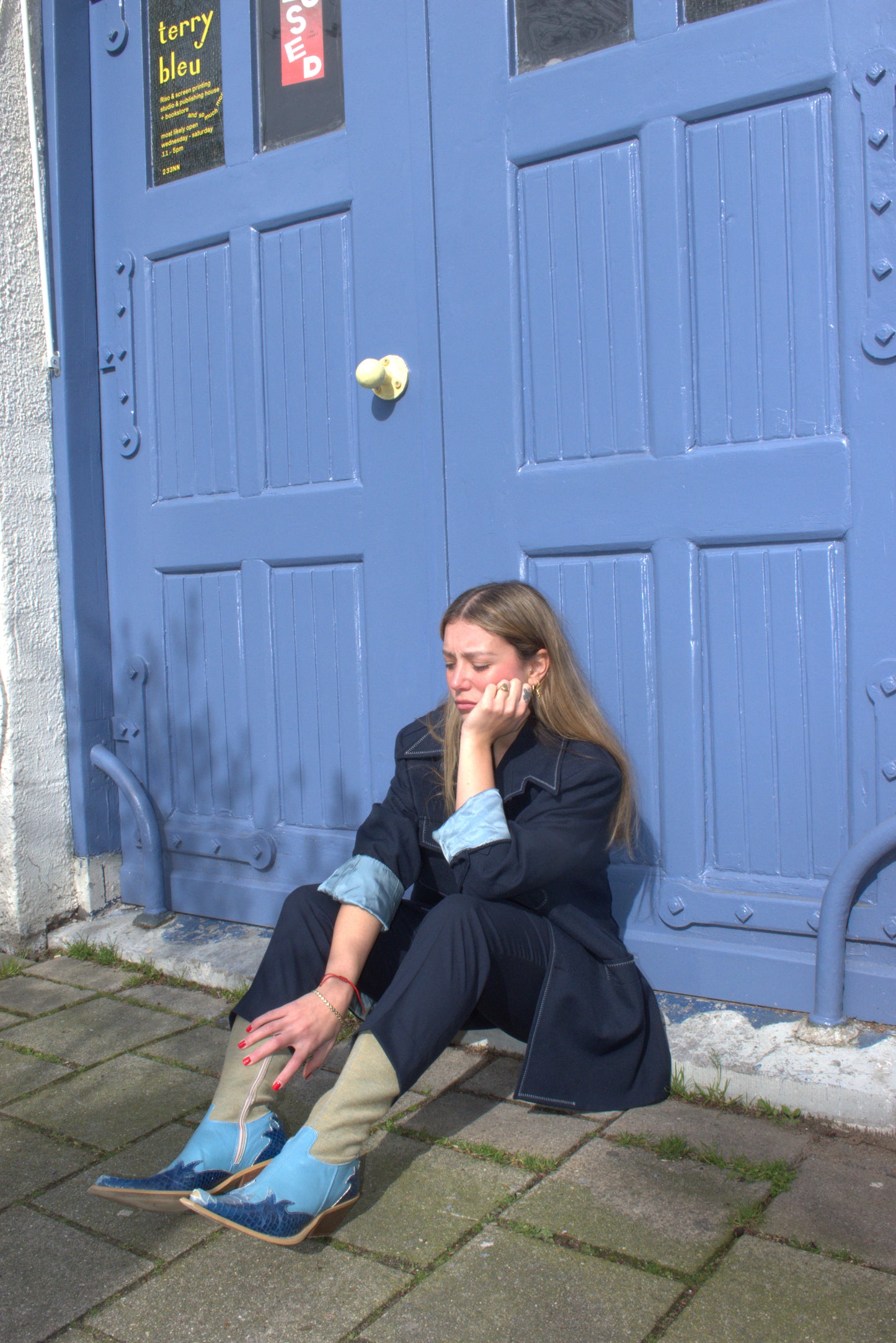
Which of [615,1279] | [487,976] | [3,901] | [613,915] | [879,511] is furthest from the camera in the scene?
[3,901]

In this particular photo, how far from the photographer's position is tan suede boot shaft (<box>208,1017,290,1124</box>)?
2.00m

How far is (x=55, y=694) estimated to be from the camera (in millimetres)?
3475

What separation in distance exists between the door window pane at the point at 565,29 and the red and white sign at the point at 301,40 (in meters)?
0.64

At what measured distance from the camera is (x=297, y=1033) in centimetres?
198

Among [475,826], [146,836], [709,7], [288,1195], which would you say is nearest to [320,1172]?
[288,1195]

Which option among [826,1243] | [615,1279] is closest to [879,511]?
[826,1243]

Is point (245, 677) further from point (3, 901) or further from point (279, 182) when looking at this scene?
point (279, 182)

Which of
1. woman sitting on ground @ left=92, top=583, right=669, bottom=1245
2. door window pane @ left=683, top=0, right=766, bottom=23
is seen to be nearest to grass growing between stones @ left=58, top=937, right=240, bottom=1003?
woman sitting on ground @ left=92, top=583, right=669, bottom=1245

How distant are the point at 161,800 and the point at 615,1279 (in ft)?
7.22

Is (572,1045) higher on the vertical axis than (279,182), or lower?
lower

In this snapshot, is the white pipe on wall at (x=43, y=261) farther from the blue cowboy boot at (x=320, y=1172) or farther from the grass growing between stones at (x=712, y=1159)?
the grass growing between stones at (x=712, y=1159)

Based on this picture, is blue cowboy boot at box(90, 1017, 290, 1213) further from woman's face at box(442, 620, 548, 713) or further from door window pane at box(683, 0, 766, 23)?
door window pane at box(683, 0, 766, 23)

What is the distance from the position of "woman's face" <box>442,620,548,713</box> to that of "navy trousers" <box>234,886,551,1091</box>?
0.44 meters

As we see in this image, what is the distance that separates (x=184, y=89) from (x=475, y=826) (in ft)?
8.11
